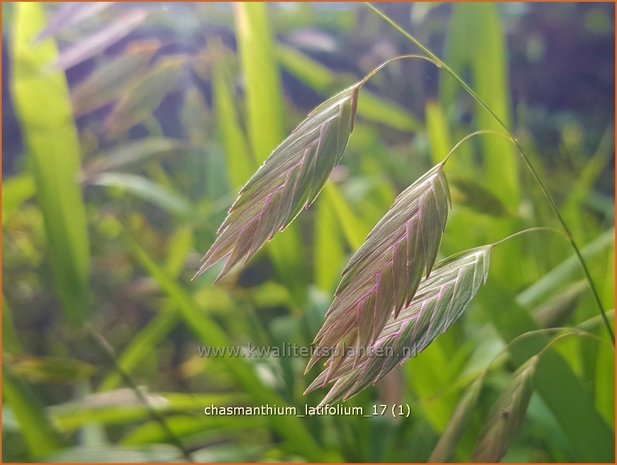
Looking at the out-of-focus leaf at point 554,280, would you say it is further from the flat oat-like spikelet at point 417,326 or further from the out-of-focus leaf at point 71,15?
the out-of-focus leaf at point 71,15

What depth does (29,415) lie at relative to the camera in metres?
0.46

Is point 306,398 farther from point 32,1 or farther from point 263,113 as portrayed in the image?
point 32,1

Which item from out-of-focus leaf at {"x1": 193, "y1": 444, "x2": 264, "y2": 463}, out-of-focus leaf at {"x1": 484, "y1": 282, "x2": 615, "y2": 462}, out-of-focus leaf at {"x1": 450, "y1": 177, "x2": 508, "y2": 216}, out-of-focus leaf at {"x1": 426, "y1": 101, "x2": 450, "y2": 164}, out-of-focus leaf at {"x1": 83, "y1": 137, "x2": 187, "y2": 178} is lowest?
out-of-focus leaf at {"x1": 193, "y1": 444, "x2": 264, "y2": 463}

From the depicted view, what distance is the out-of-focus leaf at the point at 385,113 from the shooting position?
0.60 m

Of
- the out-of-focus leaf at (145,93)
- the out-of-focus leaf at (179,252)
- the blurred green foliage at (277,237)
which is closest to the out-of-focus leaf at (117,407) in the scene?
the blurred green foliage at (277,237)

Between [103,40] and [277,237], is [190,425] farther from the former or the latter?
[103,40]

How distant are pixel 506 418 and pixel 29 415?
342 millimetres

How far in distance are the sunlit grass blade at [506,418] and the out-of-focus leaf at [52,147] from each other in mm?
338

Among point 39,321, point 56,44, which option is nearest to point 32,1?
point 56,44

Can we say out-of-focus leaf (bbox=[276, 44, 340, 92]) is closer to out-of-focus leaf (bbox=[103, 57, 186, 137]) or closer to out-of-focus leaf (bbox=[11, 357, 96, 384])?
out-of-focus leaf (bbox=[103, 57, 186, 137])

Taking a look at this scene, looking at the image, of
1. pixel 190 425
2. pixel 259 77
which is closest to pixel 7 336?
pixel 190 425

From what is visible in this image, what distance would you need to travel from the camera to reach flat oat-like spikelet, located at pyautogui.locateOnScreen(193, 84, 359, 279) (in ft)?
0.73

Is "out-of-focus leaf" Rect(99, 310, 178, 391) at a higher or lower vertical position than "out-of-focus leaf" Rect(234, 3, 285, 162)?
lower

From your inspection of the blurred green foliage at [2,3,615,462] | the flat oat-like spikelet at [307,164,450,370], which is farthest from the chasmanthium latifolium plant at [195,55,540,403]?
the blurred green foliage at [2,3,615,462]
